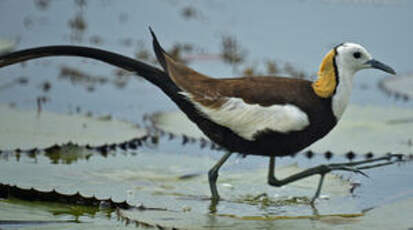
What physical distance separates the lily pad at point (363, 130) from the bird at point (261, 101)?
149cm

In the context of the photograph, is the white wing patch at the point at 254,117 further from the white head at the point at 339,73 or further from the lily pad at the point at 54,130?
the lily pad at the point at 54,130

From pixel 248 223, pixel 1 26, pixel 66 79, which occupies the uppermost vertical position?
pixel 1 26

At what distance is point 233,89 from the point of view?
4836 millimetres

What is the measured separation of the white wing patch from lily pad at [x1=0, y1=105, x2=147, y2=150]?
1.70 meters

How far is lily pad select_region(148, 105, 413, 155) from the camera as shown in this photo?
6393 millimetres

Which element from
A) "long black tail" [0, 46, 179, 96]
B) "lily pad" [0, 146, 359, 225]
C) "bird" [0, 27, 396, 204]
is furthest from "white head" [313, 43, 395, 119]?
"long black tail" [0, 46, 179, 96]

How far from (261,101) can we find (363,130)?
2.31 m

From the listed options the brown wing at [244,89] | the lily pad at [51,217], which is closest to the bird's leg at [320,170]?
the brown wing at [244,89]

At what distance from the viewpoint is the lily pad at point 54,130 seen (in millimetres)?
6205

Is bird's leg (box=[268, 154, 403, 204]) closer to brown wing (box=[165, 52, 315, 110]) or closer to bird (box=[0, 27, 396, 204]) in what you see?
bird (box=[0, 27, 396, 204])

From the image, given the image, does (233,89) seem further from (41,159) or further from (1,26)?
(1,26)

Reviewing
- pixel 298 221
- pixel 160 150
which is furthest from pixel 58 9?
pixel 298 221

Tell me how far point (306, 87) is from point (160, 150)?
1971 mm

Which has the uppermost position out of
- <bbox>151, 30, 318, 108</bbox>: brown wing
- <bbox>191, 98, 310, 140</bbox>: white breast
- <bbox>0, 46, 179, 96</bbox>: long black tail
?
<bbox>0, 46, 179, 96</bbox>: long black tail
